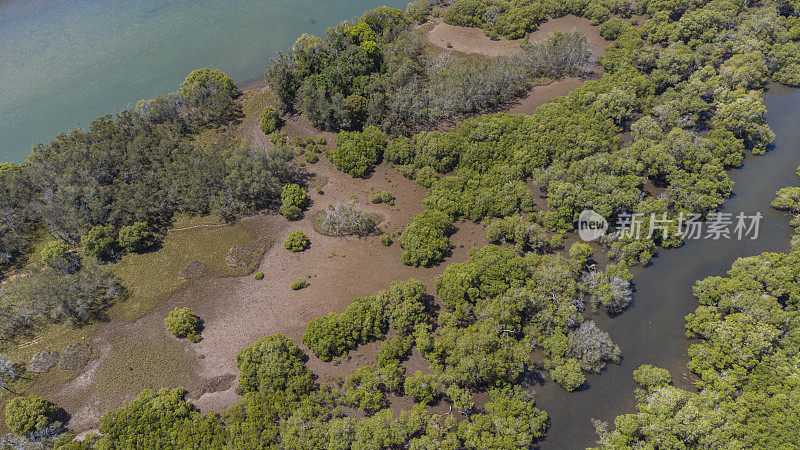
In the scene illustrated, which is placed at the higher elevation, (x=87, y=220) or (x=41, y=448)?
(x=87, y=220)

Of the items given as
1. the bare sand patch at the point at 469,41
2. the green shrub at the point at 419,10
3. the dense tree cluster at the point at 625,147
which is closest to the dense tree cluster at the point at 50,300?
the dense tree cluster at the point at 625,147

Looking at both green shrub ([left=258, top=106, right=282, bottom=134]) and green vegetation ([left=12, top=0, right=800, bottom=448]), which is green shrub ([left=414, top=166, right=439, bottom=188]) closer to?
green vegetation ([left=12, top=0, right=800, bottom=448])

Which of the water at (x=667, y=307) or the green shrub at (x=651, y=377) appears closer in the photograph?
the green shrub at (x=651, y=377)

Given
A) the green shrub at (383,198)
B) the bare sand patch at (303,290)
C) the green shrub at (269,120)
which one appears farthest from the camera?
the green shrub at (269,120)

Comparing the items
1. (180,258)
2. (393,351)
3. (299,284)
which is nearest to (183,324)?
(180,258)

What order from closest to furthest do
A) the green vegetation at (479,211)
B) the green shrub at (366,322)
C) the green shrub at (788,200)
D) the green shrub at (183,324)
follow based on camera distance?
the green vegetation at (479,211) < the green shrub at (366,322) < the green shrub at (183,324) < the green shrub at (788,200)

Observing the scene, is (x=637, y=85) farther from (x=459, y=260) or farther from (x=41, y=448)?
(x=41, y=448)

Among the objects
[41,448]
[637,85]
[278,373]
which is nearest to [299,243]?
[278,373]

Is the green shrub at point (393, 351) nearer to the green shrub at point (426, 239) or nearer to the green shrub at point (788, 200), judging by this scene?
the green shrub at point (426, 239)
